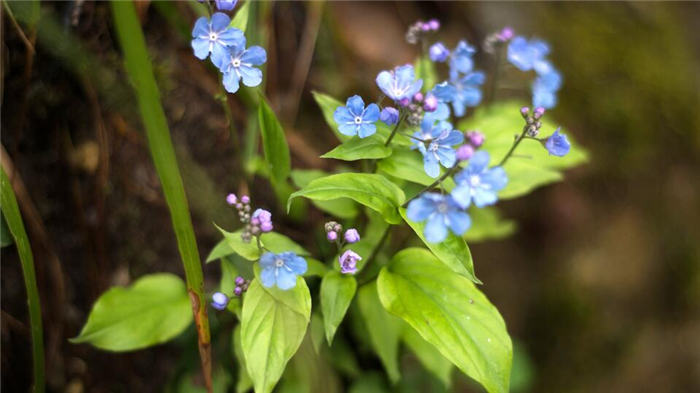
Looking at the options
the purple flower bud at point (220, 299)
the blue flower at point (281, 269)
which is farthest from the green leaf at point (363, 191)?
the purple flower bud at point (220, 299)

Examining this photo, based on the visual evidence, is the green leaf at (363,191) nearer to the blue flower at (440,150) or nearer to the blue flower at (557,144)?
the blue flower at (440,150)

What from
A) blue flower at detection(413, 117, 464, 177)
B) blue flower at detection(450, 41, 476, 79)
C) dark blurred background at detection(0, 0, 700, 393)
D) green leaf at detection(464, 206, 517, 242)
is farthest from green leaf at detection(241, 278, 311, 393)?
green leaf at detection(464, 206, 517, 242)

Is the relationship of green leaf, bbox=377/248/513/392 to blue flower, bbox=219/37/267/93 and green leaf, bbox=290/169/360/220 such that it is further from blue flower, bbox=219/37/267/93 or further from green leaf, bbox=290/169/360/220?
blue flower, bbox=219/37/267/93

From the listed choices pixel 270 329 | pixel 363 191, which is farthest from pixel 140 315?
pixel 363 191

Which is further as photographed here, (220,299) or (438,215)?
(220,299)

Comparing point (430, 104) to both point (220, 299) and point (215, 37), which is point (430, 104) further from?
point (220, 299)

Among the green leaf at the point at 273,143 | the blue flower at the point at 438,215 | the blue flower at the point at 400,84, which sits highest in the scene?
the blue flower at the point at 400,84
